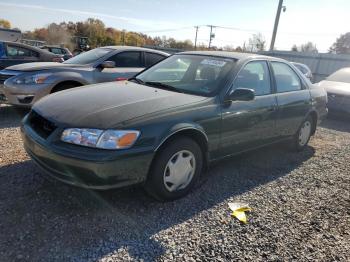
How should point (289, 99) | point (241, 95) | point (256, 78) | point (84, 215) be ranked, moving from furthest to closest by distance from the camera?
point (289, 99) → point (256, 78) → point (241, 95) → point (84, 215)

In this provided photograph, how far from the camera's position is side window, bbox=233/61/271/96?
3.97 meters

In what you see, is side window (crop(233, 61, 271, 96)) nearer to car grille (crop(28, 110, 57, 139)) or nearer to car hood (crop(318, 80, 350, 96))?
car grille (crop(28, 110, 57, 139))

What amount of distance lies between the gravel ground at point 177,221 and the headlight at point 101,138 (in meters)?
0.71

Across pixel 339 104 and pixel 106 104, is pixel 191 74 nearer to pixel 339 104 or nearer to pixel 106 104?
pixel 106 104

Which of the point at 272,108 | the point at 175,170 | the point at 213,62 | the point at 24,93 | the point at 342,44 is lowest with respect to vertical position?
the point at 175,170

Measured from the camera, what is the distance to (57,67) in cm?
609

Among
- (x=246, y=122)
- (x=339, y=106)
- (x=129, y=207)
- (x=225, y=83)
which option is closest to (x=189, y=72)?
(x=225, y=83)

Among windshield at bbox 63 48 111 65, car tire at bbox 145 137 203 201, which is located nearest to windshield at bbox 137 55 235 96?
car tire at bbox 145 137 203 201

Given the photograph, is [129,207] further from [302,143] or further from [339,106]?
[339,106]

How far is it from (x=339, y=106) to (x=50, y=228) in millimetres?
8014

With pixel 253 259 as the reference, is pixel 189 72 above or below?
above

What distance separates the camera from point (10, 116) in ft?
20.9

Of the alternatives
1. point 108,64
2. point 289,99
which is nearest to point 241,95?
point 289,99

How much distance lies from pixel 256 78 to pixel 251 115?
62cm
